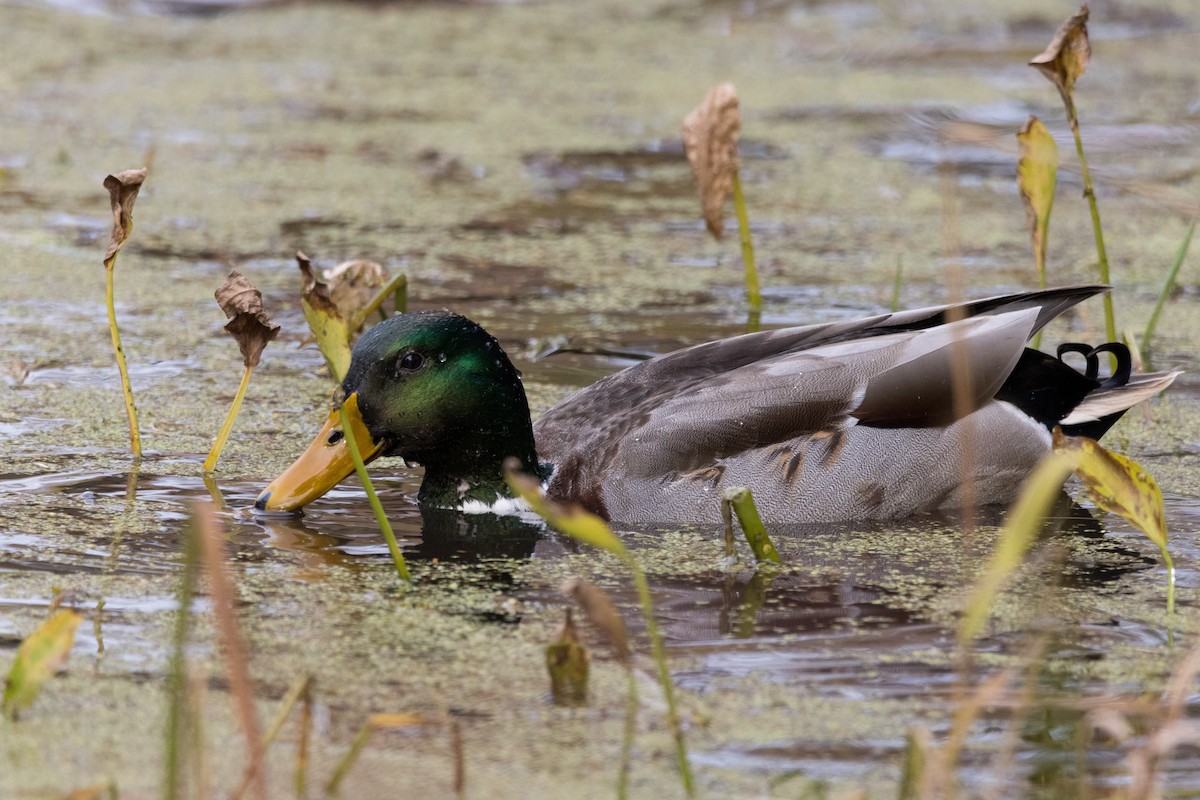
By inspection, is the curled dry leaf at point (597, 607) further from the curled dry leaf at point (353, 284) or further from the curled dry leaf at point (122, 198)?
the curled dry leaf at point (353, 284)

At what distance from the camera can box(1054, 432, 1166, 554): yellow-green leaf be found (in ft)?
11.0

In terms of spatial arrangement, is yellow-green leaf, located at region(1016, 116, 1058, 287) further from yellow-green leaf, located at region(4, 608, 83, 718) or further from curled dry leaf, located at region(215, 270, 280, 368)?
yellow-green leaf, located at region(4, 608, 83, 718)

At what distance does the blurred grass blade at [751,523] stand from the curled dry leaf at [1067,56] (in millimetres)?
1523

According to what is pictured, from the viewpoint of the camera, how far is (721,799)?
273 cm

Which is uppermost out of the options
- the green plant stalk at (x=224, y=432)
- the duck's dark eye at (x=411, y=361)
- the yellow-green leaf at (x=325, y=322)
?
the yellow-green leaf at (x=325, y=322)

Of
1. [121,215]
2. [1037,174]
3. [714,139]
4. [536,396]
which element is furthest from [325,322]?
[1037,174]

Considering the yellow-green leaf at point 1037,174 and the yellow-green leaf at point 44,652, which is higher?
the yellow-green leaf at point 1037,174

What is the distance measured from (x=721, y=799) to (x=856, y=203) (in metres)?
5.54

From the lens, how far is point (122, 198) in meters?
4.34

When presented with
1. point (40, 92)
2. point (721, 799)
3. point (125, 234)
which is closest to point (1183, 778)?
point (721, 799)

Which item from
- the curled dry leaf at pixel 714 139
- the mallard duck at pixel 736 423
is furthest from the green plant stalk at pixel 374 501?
the curled dry leaf at pixel 714 139

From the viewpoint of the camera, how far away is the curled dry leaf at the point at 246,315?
433cm

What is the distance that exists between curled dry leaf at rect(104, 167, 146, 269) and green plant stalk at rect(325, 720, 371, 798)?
6.51 ft

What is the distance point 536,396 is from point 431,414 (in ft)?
3.76
